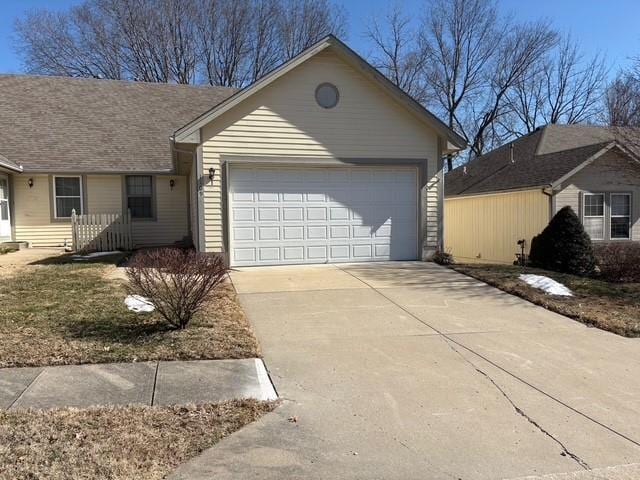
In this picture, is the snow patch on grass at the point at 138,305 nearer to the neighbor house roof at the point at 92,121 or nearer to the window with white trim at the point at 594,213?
the neighbor house roof at the point at 92,121

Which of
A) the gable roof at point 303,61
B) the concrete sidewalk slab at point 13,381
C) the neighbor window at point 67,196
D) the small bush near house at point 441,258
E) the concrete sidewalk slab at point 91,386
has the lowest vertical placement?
the concrete sidewalk slab at point 91,386

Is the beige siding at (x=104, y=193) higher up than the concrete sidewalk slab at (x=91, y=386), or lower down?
higher up

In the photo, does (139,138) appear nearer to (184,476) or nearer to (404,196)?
(404,196)

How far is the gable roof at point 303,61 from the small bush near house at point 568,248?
3.07 metres

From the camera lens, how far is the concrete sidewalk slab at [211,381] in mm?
4316

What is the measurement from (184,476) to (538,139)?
2288 cm

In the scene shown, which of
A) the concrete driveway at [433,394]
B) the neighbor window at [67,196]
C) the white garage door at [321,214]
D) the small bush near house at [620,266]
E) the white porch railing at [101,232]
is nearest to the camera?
the concrete driveway at [433,394]

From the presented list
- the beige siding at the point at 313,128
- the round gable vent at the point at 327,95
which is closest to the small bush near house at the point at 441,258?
the beige siding at the point at 313,128

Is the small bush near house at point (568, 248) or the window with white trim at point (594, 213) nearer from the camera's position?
the small bush near house at point (568, 248)

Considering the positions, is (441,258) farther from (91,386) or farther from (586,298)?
(91,386)

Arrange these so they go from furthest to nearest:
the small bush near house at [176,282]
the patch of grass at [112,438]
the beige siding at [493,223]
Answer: the beige siding at [493,223], the small bush near house at [176,282], the patch of grass at [112,438]

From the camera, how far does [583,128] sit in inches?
933

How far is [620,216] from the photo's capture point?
17.3 meters

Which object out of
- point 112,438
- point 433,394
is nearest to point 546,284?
point 433,394
